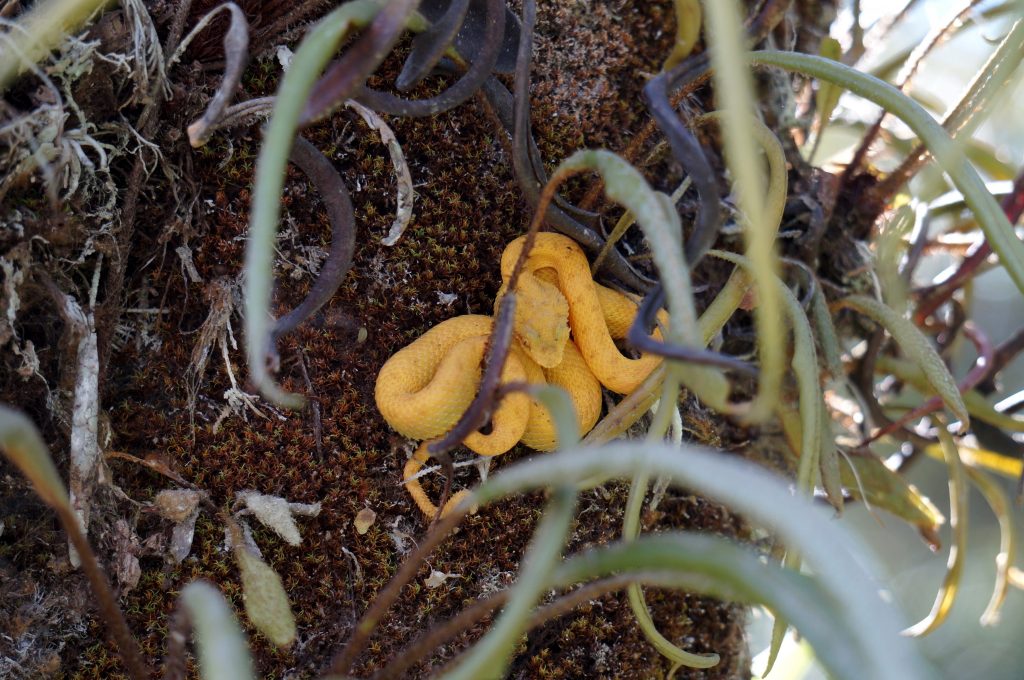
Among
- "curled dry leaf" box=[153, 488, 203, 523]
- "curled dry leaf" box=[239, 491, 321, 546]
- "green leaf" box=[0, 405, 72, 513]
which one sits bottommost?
"green leaf" box=[0, 405, 72, 513]

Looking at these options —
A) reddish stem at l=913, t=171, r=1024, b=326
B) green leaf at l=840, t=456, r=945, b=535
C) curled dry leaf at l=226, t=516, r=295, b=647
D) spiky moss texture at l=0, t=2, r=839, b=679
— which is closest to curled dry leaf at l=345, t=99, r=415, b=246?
spiky moss texture at l=0, t=2, r=839, b=679

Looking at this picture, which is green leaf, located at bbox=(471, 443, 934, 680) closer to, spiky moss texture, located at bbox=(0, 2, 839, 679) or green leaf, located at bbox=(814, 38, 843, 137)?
spiky moss texture, located at bbox=(0, 2, 839, 679)

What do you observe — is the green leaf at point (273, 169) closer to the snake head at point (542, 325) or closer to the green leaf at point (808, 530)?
the green leaf at point (808, 530)

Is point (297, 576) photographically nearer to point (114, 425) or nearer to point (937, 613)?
point (114, 425)

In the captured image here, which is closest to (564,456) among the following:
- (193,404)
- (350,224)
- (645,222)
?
(645,222)

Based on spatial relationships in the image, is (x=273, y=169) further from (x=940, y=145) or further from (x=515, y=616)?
(x=940, y=145)

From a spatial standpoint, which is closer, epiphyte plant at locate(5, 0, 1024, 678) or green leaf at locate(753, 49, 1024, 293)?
epiphyte plant at locate(5, 0, 1024, 678)

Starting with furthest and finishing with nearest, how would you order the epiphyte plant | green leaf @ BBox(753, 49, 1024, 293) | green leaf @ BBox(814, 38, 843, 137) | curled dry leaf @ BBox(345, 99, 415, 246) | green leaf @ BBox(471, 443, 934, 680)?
green leaf @ BBox(814, 38, 843, 137) → curled dry leaf @ BBox(345, 99, 415, 246) → green leaf @ BBox(753, 49, 1024, 293) → the epiphyte plant → green leaf @ BBox(471, 443, 934, 680)

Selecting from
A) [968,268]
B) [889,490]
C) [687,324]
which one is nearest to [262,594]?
[687,324]
